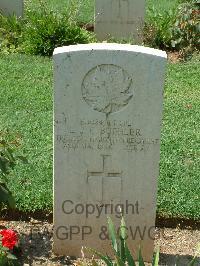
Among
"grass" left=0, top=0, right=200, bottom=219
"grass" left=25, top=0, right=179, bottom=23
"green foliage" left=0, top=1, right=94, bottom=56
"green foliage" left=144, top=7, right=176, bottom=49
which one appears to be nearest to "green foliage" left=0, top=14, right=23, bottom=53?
"green foliage" left=0, top=1, right=94, bottom=56

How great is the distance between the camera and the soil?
412cm

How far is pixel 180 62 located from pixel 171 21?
3.48 feet

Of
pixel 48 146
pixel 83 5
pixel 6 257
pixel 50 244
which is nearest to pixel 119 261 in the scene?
pixel 6 257

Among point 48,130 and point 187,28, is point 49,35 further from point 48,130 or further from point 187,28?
point 48,130

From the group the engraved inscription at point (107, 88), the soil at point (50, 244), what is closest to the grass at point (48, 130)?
the soil at point (50, 244)

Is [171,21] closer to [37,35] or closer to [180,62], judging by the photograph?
[180,62]

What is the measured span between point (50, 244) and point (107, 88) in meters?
1.33

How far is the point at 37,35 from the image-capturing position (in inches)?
334

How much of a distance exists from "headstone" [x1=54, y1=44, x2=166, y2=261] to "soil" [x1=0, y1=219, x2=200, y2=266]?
111mm

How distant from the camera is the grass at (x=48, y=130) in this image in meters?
4.77

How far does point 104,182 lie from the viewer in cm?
395

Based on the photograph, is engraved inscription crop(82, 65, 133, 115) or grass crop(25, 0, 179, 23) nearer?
engraved inscription crop(82, 65, 133, 115)

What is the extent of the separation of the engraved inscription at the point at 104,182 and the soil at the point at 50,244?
1.63ft

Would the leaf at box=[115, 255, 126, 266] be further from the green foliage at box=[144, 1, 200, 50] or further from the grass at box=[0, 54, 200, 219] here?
the green foliage at box=[144, 1, 200, 50]
